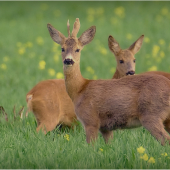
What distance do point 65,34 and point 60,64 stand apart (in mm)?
3390

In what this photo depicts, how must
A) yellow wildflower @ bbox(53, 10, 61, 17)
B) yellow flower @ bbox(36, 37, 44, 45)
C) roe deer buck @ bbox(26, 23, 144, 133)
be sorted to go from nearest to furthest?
roe deer buck @ bbox(26, 23, 144, 133) → yellow flower @ bbox(36, 37, 44, 45) → yellow wildflower @ bbox(53, 10, 61, 17)

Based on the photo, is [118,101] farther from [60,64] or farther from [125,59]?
[60,64]


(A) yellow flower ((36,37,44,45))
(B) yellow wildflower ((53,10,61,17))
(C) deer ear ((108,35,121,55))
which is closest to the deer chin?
(C) deer ear ((108,35,121,55))

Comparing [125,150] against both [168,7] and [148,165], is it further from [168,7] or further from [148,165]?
→ [168,7]

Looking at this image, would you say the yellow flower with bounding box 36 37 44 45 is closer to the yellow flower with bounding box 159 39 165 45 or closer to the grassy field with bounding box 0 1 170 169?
the grassy field with bounding box 0 1 170 169

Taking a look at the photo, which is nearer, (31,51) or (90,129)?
(90,129)

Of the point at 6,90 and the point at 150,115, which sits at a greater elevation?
the point at 150,115

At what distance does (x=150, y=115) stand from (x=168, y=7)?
17.5 meters

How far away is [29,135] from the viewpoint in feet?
20.5

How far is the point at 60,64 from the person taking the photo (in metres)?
13.7

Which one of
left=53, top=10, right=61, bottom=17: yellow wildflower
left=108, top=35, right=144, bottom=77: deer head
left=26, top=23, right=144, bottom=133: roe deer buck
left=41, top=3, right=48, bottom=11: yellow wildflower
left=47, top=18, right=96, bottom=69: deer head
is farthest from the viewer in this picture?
left=41, top=3, right=48, bottom=11: yellow wildflower

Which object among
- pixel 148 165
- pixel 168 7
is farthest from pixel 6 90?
pixel 168 7

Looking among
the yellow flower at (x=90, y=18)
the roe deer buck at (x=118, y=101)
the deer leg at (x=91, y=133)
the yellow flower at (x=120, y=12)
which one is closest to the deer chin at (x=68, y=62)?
the roe deer buck at (x=118, y=101)

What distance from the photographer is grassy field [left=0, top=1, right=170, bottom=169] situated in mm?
5223
